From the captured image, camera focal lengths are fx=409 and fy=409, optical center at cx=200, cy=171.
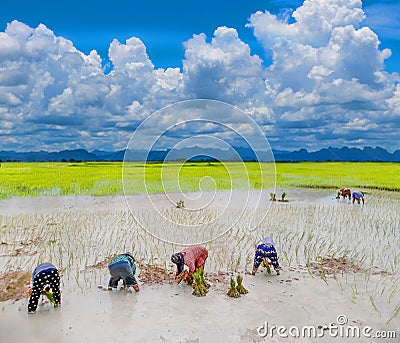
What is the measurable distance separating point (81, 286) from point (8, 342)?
4.65ft

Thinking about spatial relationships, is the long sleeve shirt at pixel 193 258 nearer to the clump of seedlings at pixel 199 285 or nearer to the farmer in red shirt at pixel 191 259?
the farmer in red shirt at pixel 191 259

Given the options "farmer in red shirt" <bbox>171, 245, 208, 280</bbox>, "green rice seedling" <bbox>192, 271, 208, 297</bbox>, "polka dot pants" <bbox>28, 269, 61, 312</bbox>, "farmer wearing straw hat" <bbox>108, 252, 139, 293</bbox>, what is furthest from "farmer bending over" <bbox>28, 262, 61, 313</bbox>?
"green rice seedling" <bbox>192, 271, 208, 297</bbox>

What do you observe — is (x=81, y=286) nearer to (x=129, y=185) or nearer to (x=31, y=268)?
(x=31, y=268)

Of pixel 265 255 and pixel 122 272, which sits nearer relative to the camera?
pixel 122 272

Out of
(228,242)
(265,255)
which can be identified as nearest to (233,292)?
(265,255)

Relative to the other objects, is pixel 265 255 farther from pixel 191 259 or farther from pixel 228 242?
pixel 228 242

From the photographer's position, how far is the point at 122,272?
17.1 ft

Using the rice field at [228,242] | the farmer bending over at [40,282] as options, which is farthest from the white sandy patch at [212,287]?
the farmer bending over at [40,282]

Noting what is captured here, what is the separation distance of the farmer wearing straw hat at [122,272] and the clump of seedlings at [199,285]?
756mm

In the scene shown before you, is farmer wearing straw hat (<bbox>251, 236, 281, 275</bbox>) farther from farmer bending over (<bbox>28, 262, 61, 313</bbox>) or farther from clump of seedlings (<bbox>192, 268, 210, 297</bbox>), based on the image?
farmer bending over (<bbox>28, 262, 61, 313</bbox>)

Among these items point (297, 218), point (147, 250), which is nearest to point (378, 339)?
point (147, 250)

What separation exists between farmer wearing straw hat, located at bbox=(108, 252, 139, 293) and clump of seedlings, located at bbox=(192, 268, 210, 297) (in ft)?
2.48

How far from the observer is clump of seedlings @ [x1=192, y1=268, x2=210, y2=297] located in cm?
518

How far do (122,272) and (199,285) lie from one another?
99cm
